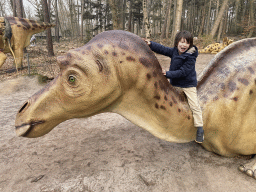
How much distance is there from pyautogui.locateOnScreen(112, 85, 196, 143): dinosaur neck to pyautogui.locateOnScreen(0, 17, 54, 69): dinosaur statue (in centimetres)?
546

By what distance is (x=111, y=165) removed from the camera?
199cm

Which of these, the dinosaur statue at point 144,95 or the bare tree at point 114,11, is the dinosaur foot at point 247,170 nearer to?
the dinosaur statue at point 144,95

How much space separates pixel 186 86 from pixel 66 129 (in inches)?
90.6

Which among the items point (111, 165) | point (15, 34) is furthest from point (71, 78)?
point (15, 34)

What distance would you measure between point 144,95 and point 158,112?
203mm

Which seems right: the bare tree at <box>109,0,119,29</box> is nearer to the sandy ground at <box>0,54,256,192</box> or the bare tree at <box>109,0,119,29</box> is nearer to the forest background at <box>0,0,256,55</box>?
the forest background at <box>0,0,256,55</box>

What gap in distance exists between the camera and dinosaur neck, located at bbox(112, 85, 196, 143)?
4.96ft

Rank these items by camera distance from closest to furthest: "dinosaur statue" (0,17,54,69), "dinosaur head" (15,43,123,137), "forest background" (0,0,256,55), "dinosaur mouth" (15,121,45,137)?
1. "dinosaur head" (15,43,123,137)
2. "dinosaur mouth" (15,121,45,137)
3. "dinosaur statue" (0,17,54,69)
4. "forest background" (0,0,256,55)

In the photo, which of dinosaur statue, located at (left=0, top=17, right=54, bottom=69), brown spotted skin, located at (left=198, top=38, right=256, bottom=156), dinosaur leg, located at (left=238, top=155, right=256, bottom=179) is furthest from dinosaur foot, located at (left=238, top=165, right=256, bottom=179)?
dinosaur statue, located at (left=0, top=17, right=54, bottom=69)

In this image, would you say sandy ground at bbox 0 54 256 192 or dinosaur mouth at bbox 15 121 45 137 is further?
sandy ground at bbox 0 54 256 192

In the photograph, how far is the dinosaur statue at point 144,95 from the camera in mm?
1319

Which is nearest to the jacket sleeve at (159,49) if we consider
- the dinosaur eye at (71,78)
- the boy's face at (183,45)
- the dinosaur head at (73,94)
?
the boy's face at (183,45)

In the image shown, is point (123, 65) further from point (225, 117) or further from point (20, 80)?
point (20, 80)

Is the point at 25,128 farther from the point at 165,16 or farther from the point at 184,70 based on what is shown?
the point at 165,16
